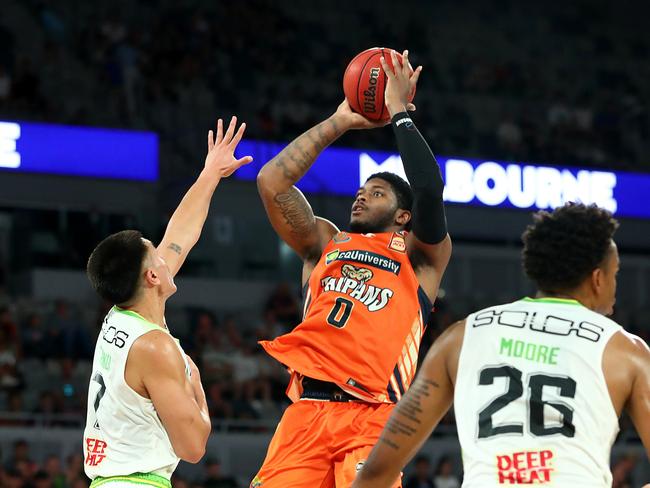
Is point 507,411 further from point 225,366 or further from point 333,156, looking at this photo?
point 333,156

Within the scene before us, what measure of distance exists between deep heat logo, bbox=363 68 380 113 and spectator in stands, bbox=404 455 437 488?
7227 millimetres

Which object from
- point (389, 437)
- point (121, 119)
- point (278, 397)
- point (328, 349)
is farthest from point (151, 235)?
point (389, 437)

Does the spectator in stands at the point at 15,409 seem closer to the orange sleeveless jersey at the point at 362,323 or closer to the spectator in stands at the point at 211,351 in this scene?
the spectator in stands at the point at 211,351

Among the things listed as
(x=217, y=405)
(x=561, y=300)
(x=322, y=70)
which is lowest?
(x=217, y=405)

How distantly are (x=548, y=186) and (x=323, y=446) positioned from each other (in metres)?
11.9

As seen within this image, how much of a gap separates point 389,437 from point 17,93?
13249 mm

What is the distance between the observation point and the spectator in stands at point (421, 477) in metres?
12.2

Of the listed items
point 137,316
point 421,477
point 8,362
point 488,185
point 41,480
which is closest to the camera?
point 137,316

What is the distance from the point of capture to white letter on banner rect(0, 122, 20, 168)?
46.6 feet

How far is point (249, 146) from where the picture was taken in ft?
49.5

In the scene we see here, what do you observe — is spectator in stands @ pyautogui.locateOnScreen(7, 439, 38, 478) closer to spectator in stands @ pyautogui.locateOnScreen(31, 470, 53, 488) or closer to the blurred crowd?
spectator in stands @ pyautogui.locateOnScreen(31, 470, 53, 488)

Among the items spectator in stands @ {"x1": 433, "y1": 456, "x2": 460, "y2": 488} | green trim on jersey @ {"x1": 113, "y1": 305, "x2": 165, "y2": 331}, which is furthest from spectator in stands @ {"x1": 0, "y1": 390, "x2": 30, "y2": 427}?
green trim on jersey @ {"x1": 113, "y1": 305, "x2": 165, "y2": 331}

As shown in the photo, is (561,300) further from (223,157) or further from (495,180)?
(495,180)

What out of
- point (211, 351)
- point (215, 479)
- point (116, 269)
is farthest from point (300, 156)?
point (211, 351)
